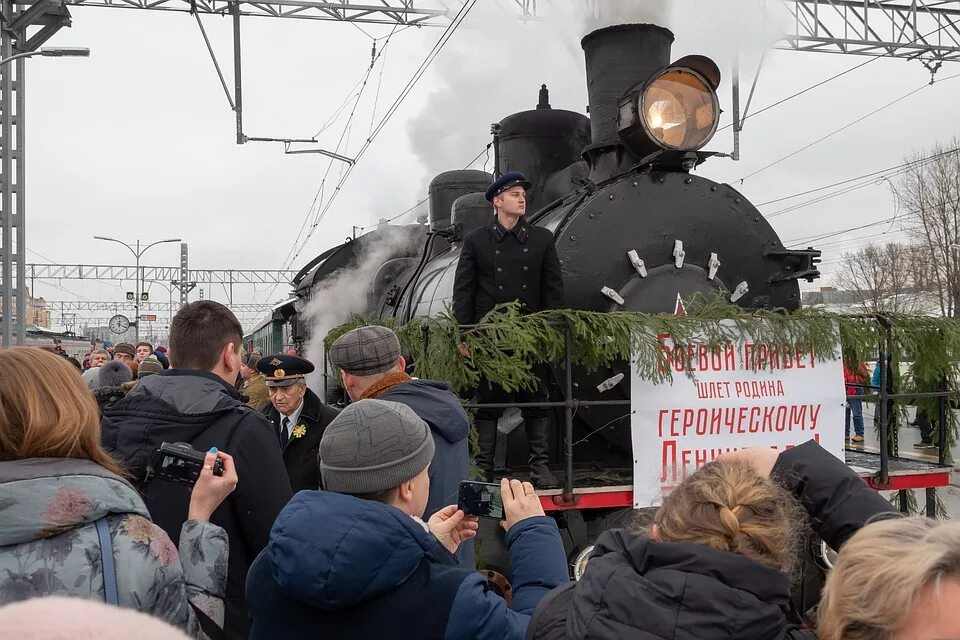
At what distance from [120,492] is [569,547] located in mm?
2838

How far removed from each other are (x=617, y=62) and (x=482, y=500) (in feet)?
13.4

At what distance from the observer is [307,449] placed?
376cm

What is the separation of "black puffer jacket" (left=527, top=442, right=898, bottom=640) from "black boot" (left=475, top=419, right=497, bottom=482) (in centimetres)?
257

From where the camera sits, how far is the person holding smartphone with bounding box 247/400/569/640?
5.16ft

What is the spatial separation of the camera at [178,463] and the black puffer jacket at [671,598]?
3.54 feet

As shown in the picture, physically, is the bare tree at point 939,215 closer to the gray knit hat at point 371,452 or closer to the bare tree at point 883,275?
the bare tree at point 883,275

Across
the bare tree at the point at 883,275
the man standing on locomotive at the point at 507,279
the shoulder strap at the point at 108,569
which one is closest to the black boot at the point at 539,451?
the man standing on locomotive at the point at 507,279

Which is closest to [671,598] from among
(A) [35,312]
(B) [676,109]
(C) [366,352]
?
(C) [366,352]

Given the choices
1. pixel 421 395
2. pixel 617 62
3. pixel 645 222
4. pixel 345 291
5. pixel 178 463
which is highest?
pixel 617 62

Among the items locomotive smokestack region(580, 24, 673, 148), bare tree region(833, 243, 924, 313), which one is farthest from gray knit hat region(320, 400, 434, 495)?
bare tree region(833, 243, 924, 313)

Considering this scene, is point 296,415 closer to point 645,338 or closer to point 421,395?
point 421,395

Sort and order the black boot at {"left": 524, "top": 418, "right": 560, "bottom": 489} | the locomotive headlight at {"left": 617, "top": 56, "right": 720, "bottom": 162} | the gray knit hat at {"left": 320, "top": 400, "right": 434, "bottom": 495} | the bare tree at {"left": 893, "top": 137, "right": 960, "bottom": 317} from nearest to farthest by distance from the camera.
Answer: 1. the gray knit hat at {"left": 320, "top": 400, "right": 434, "bottom": 495}
2. the black boot at {"left": 524, "top": 418, "right": 560, "bottom": 489}
3. the locomotive headlight at {"left": 617, "top": 56, "right": 720, "bottom": 162}
4. the bare tree at {"left": 893, "top": 137, "right": 960, "bottom": 317}

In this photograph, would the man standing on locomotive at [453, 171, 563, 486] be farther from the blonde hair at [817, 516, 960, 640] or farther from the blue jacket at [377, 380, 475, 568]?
the blonde hair at [817, 516, 960, 640]

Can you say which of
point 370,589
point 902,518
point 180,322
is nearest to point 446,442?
point 180,322
